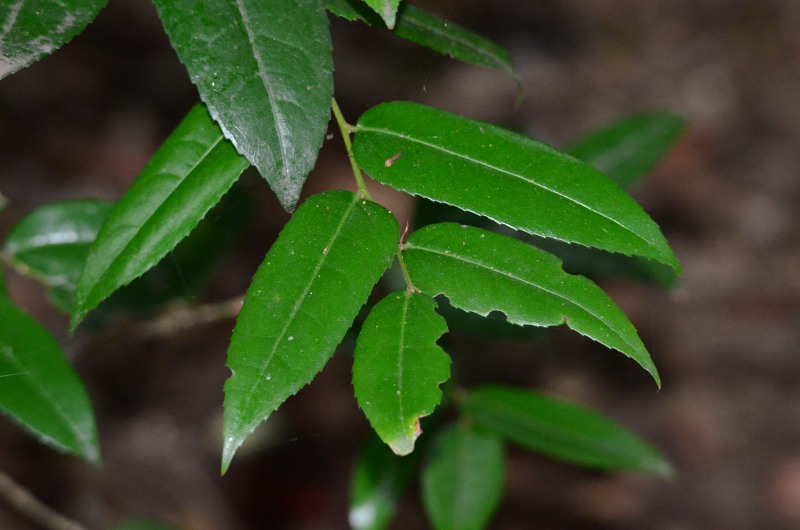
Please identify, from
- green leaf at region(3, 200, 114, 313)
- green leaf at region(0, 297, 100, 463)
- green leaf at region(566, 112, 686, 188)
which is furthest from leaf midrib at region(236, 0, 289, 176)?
green leaf at region(566, 112, 686, 188)

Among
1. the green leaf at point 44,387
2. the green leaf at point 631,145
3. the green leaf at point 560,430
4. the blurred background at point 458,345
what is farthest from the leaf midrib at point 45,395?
the blurred background at point 458,345

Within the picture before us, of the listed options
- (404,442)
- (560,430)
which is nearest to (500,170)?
(404,442)

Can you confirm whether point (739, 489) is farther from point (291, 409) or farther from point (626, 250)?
point (626, 250)

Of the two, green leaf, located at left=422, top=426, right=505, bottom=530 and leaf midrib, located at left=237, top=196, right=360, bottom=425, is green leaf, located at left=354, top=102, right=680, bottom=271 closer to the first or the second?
leaf midrib, located at left=237, top=196, right=360, bottom=425

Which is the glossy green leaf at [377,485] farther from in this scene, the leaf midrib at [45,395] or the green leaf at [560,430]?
the leaf midrib at [45,395]

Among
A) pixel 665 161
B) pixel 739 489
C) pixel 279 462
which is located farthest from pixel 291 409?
pixel 665 161

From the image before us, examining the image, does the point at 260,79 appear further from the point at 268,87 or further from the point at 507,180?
the point at 507,180
